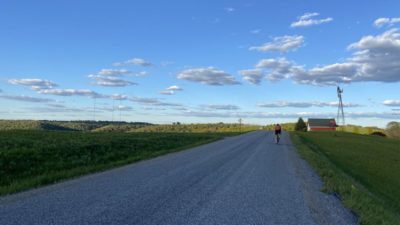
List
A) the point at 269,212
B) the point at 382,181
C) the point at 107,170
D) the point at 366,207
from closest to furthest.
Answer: the point at 269,212 → the point at 366,207 → the point at 107,170 → the point at 382,181

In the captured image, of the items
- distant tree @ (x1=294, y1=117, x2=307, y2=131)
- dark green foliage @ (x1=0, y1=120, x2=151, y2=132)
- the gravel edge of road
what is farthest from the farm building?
the gravel edge of road

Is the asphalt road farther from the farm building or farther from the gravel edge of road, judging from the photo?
the farm building

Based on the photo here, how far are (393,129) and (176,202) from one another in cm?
10674

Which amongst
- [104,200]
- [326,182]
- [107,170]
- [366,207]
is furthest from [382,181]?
[104,200]

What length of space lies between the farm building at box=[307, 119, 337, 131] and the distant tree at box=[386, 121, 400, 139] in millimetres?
31159

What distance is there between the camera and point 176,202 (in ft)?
27.7

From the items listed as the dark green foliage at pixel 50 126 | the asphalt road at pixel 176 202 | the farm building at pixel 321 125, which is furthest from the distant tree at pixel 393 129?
the asphalt road at pixel 176 202

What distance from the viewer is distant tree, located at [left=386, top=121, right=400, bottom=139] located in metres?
99.2

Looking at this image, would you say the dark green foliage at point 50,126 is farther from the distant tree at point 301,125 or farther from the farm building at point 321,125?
the farm building at point 321,125

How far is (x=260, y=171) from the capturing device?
15.0 m

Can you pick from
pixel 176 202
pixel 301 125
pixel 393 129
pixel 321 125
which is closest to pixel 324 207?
pixel 176 202

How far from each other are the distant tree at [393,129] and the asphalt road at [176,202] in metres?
97.4

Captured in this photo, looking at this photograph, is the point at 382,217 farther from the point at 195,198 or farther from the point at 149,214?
the point at 149,214

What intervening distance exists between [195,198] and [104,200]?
2.01m
